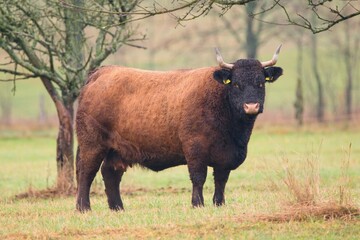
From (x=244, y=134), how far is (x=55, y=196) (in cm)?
596

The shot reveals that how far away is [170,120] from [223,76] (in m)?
1.15

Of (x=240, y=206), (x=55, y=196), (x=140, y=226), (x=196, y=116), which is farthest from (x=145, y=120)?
(x=55, y=196)

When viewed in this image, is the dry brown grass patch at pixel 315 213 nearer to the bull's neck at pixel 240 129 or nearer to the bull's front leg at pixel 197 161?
the bull's front leg at pixel 197 161

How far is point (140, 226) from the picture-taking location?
11.6 meters

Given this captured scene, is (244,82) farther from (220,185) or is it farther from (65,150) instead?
(65,150)

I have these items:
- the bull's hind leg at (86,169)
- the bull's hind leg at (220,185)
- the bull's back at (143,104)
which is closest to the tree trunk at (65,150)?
the bull's hind leg at (86,169)

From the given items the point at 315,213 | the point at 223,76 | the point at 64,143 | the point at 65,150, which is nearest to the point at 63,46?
the point at 64,143

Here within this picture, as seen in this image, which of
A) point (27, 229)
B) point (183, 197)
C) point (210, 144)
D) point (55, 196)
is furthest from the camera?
point (55, 196)

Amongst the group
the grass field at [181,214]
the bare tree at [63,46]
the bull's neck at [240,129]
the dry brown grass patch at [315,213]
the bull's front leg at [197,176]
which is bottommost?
the grass field at [181,214]

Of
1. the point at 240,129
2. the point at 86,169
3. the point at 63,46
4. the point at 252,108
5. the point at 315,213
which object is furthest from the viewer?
the point at 63,46

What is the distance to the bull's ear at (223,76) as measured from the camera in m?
14.0

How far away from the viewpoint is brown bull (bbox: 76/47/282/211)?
14031 millimetres

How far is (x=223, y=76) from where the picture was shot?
554 inches

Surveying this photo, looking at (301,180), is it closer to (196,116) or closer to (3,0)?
(196,116)
